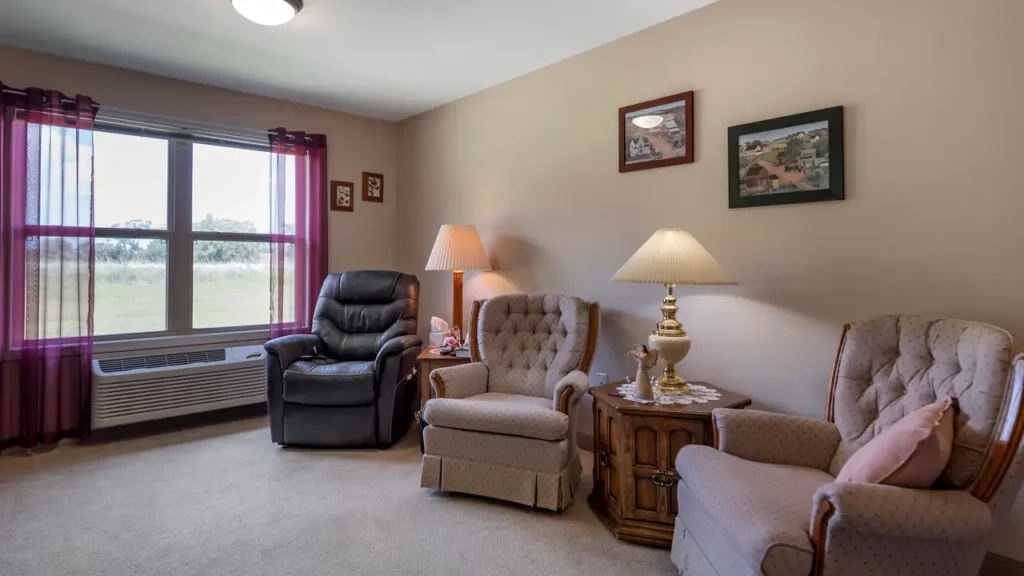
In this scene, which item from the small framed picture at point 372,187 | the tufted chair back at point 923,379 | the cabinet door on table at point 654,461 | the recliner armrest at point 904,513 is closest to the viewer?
the recliner armrest at point 904,513

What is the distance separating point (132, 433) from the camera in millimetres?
3525

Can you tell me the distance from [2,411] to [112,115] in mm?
1914

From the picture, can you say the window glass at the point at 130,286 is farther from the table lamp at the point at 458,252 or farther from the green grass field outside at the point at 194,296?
the table lamp at the point at 458,252

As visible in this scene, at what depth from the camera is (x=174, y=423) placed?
3713 mm

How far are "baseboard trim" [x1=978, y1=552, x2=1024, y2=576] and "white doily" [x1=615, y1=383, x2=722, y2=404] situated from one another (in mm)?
1034

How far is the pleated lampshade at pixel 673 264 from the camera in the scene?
7.45 ft

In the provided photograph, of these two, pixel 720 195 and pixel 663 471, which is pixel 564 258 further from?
pixel 663 471

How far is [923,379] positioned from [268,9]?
308cm

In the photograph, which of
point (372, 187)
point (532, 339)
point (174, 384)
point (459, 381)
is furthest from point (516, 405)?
point (372, 187)

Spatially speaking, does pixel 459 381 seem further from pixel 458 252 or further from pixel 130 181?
pixel 130 181

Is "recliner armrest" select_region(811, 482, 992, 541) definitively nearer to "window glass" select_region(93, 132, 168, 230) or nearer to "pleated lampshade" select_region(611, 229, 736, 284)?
"pleated lampshade" select_region(611, 229, 736, 284)

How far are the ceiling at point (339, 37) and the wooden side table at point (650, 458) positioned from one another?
6.47 feet

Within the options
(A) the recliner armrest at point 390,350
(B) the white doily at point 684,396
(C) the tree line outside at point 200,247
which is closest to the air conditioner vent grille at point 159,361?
(C) the tree line outside at point 200,247

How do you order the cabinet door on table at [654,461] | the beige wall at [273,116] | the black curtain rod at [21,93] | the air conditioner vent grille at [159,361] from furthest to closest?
the air conditioner vent grille at [159,361] → the beige wall at [273,116] → the black curtain rod at [21,93] → the cabinet door on table at [654,461]
